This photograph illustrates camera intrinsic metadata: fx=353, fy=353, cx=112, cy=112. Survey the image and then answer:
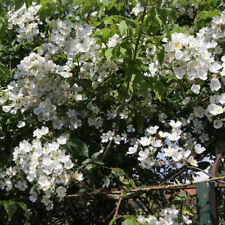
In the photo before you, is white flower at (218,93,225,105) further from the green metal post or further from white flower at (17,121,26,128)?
white flower at (17,121,26,128)

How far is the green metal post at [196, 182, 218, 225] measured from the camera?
1765mm

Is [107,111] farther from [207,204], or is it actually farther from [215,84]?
[207,204]

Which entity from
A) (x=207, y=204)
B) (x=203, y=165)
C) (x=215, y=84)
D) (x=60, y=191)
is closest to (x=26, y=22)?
(x=60, y=191)

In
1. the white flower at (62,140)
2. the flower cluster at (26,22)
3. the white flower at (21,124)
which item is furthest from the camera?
the flower cluster at (26,22)

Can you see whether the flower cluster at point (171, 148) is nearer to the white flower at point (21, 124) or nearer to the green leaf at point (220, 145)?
the green leaf at point (220, 145)

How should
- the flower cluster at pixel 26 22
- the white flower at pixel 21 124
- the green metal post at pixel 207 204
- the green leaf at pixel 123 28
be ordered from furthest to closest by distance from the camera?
the flower cluster at pixel 26 22, the white flower at pixel 21 124, the green metal post at pixel 207 204, the green leaf at pixel 123 28

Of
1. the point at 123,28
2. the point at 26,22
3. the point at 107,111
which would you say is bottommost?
the point at 107,111

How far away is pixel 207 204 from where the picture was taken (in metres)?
1.79

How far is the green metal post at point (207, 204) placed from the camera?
1.76 meters

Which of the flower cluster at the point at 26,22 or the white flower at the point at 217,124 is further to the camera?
the flower cluster at the point at 26,22

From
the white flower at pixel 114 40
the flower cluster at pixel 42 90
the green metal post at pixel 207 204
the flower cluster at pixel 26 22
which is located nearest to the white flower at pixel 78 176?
the flower cluster at pixel 42 90

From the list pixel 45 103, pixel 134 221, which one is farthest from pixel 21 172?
pixel 134 221

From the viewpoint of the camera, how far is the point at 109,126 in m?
2.27

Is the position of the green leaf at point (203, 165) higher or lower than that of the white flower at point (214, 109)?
lower
